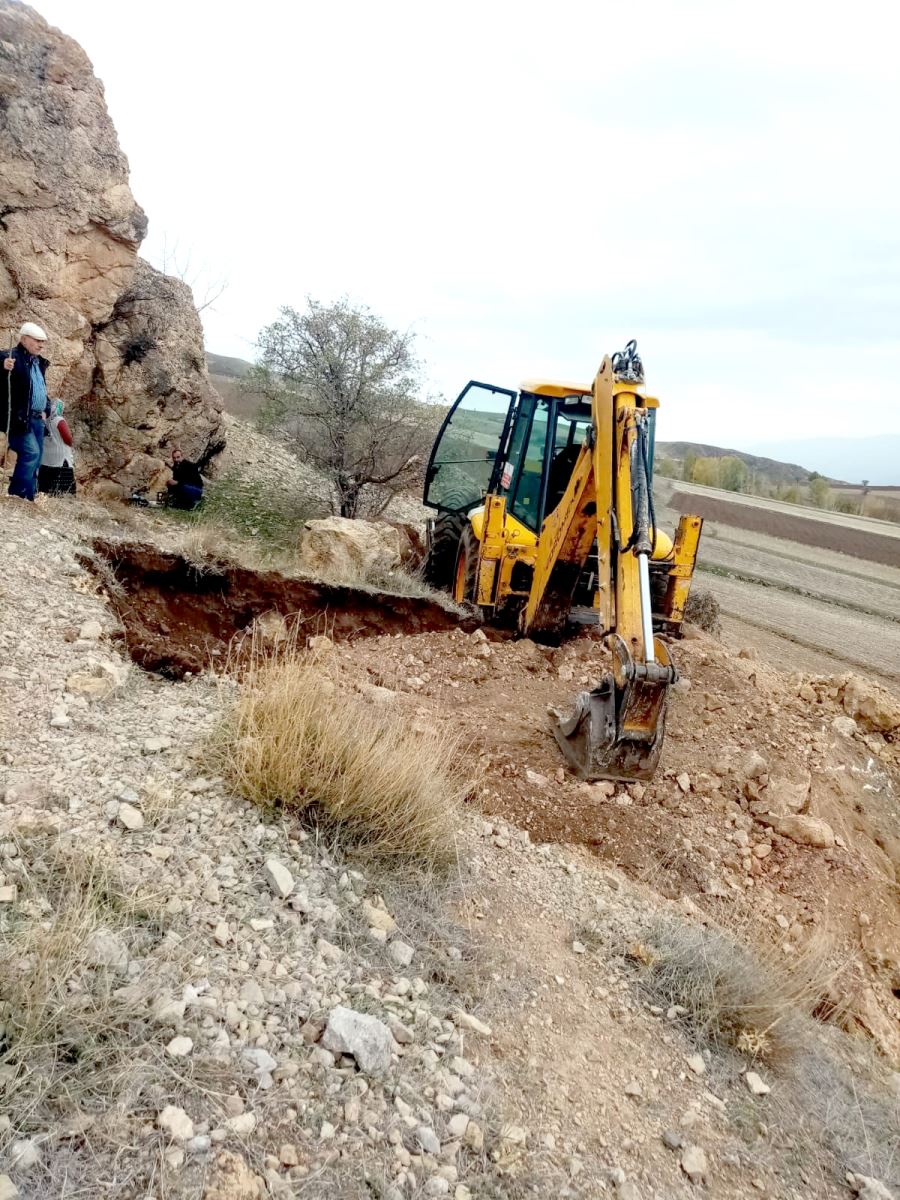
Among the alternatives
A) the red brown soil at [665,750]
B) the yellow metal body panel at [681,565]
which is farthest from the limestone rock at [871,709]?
the yellow metal body panel at [681,565]

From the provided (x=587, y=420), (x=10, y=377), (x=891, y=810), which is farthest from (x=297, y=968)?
(x=10, y=377)

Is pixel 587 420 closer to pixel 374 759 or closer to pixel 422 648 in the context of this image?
pixel 422 648

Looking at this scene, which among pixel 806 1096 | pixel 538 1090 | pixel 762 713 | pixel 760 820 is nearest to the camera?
pixel 538 1090

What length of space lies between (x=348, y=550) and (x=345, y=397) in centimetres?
467

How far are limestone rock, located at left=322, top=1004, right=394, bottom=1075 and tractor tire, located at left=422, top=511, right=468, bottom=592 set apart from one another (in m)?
7.01

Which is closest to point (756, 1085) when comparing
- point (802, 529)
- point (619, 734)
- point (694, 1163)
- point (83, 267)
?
point (694, 1163)

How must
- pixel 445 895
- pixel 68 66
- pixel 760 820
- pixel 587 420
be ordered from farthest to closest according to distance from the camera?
pixel 68 66, pixel 587 420, pixel 760 820, pixel 445 895

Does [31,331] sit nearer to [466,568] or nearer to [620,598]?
[466,568]

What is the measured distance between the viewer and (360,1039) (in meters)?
2.37

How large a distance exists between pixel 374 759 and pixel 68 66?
10.2m

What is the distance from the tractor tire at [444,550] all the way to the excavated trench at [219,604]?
1.65 meters

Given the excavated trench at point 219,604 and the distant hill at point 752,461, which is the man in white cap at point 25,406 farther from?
the distant hill at point 752,461

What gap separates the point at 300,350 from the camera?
1341 cm

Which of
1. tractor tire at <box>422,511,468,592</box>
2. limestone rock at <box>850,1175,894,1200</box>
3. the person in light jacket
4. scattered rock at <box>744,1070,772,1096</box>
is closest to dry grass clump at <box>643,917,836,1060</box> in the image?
scattered rock at <box>744,1070,772,1096</box>
